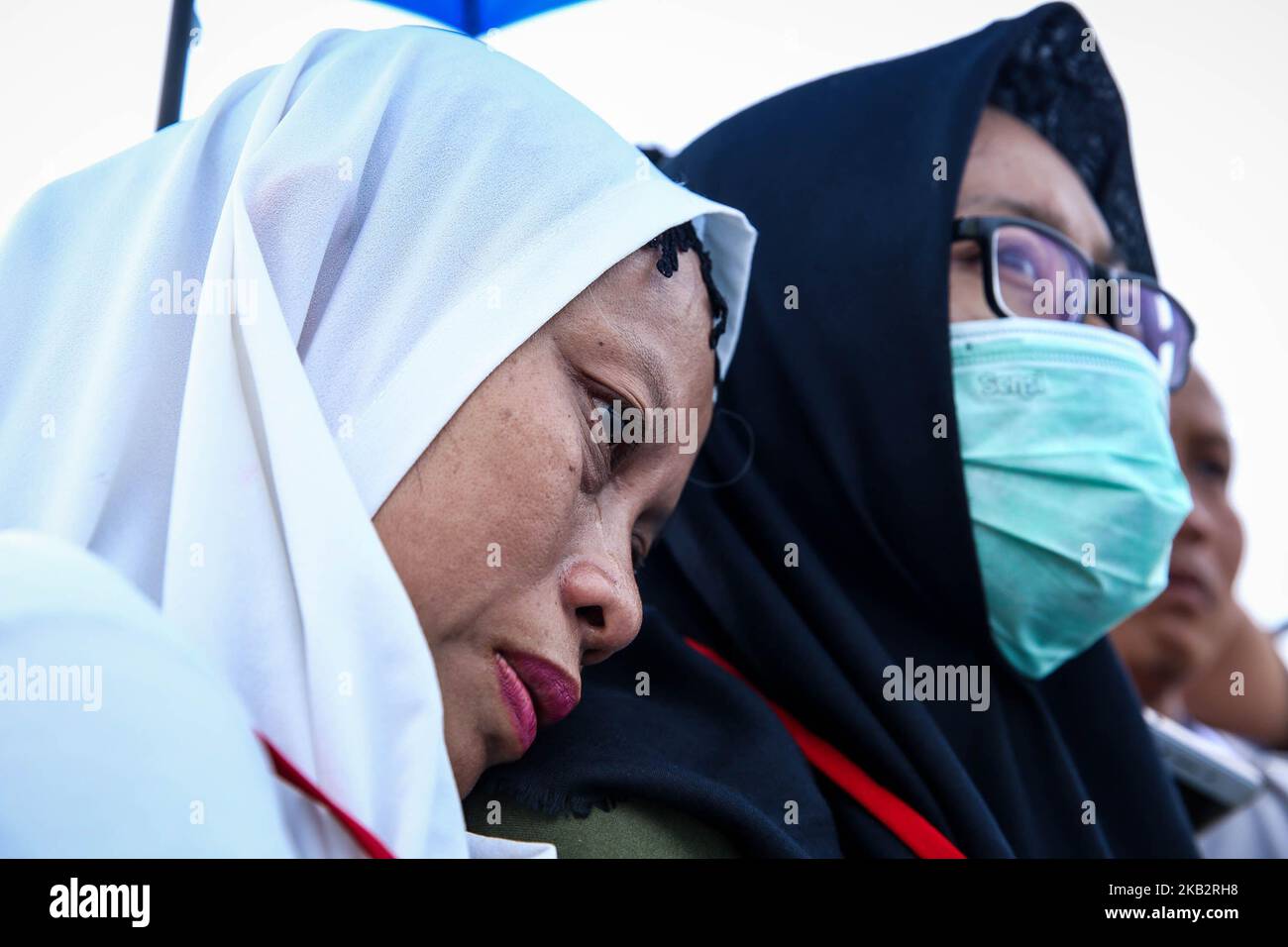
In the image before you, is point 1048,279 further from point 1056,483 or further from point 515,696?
point 515,696

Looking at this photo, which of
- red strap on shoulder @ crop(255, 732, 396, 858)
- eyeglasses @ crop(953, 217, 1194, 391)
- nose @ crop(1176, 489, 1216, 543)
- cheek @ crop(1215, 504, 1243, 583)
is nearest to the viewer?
red strap on shoulder @ crop(255, 732, 396, 858)

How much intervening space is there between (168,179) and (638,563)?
2.28ft

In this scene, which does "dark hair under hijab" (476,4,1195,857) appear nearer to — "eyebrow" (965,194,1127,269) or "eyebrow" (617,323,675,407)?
"eyebrow" (965,194,1127,269)

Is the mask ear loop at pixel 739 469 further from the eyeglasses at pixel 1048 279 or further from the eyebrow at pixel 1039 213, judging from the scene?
the eyebrow at pixel 1039 213

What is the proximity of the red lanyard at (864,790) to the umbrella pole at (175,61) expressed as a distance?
1.26 meters

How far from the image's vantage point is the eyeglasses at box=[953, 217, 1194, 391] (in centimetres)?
212

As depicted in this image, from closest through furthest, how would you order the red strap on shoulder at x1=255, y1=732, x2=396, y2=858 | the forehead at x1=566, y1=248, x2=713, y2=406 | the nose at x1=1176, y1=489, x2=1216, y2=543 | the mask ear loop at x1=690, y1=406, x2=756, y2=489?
the red strap on shoulder at x1=255, y1=732, x2=396, y2=858
the forehead at x1=566, y1=248, x2=713, y2=406
the mask ear loop at x1=690, y1=406, x2=756, y2=489
the nose at x1=1176, y1=489, x2=1216, y2=543

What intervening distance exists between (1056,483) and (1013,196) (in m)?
0.57

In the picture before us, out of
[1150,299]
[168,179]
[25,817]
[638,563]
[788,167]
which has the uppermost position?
[788,167]

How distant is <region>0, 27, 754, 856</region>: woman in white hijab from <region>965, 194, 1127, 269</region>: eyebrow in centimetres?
99

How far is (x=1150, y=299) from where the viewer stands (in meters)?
2.52

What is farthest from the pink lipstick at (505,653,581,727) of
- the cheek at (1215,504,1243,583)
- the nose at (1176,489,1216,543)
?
the cheek at (1215,504,1243,583)
